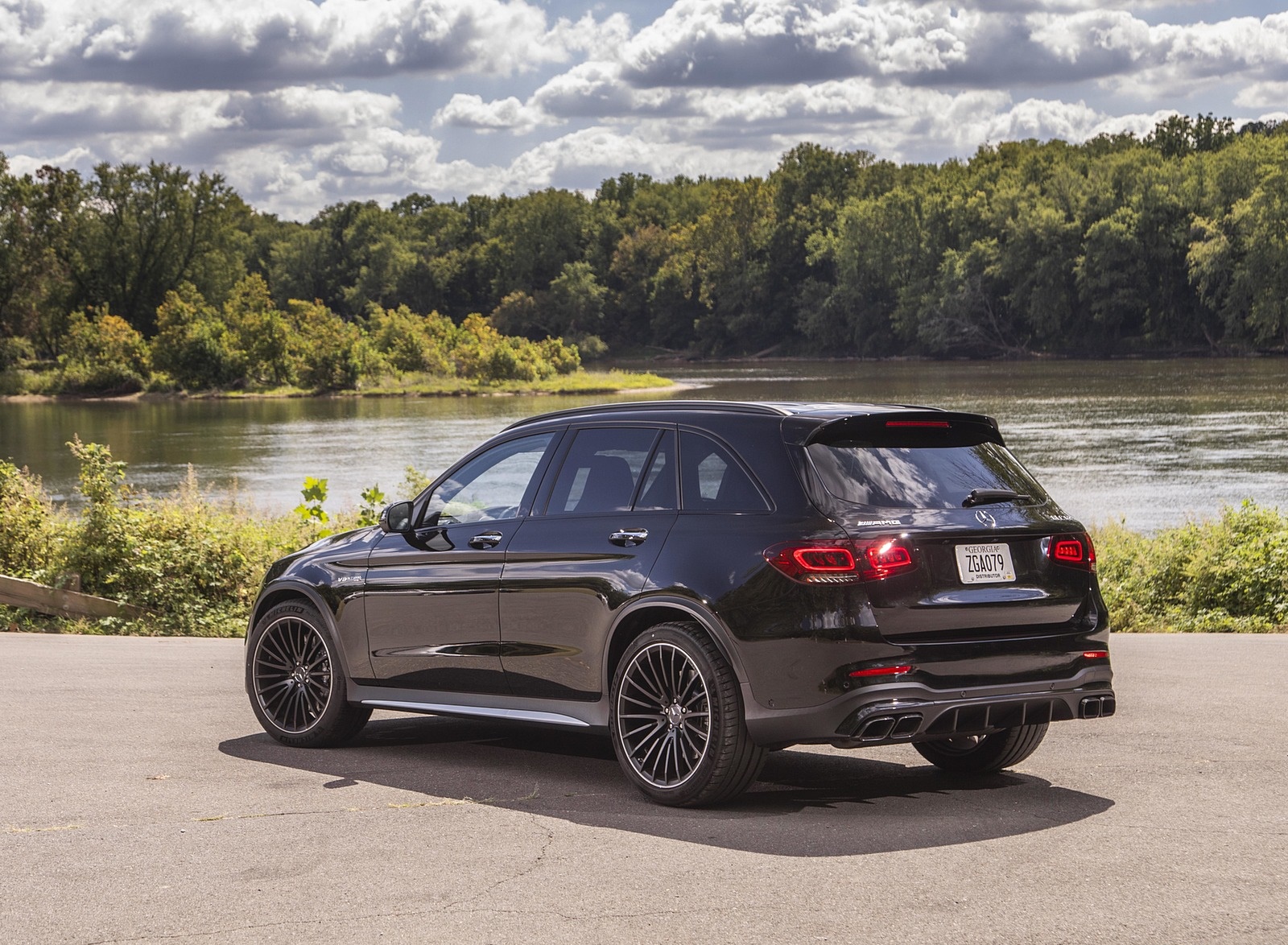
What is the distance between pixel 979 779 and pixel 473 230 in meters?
192

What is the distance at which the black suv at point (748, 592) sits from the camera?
6.13 metres

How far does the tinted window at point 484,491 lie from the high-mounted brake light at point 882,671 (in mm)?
1958

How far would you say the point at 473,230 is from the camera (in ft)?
641

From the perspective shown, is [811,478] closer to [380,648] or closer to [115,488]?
[380,648]

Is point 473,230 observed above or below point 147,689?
above

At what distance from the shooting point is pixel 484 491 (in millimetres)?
7875

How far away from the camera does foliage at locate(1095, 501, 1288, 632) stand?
14.5m

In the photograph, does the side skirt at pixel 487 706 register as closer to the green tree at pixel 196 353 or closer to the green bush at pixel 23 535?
the green bush at pixel 23 535

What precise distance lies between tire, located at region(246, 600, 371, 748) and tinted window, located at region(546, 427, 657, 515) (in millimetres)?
1649

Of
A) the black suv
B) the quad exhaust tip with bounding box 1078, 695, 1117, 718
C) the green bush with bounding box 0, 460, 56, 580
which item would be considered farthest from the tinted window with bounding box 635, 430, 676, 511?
the green bush with bounding box 0, 460, 56, 580

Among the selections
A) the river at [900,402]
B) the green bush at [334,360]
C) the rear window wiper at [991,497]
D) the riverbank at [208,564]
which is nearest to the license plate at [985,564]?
the rear window wiper at [991,497]

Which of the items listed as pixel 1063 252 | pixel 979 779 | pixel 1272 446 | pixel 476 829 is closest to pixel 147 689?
pixel 476 829

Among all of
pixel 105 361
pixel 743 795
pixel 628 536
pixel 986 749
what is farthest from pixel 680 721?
pixel 105 361

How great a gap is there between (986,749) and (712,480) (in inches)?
73.4
